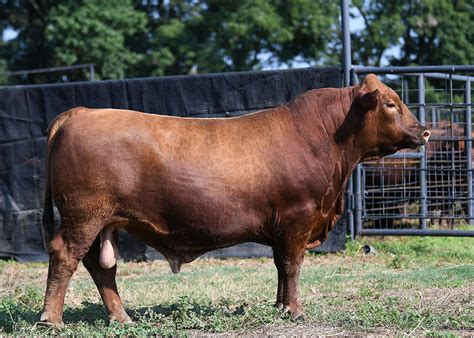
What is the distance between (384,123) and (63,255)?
8.74ft

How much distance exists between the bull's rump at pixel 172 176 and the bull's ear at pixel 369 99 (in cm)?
71

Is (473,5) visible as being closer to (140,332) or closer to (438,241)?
(438,241)

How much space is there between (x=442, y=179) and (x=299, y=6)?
17.4 meters

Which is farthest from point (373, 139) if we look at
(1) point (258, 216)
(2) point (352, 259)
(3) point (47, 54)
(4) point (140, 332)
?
(3) point (47, 54)

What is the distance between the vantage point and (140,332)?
5355 mm

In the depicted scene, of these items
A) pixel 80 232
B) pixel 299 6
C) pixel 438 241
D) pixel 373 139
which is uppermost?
pixel 299 6

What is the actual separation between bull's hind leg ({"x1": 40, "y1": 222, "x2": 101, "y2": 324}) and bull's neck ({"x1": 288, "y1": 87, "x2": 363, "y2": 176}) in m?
1.74

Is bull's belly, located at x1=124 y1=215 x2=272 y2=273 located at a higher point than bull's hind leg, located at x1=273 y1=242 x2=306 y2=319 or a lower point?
higher

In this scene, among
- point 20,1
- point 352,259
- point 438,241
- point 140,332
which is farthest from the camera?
point 20,1

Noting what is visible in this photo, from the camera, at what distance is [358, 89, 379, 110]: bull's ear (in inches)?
239

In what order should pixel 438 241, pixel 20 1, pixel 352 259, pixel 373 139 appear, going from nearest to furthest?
1. pixel 373 139
2. pixel 352 259
3. pixel 438 241
4. pixel 20 1

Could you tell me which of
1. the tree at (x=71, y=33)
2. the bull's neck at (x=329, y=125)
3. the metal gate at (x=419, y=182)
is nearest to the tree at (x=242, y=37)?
the tree at (x=71, y=33)

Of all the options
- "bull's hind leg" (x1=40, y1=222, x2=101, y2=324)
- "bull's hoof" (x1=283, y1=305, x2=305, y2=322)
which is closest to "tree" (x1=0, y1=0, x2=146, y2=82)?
"bull's hind leg" (x1=40, y1=222, x2=101, y2=324)

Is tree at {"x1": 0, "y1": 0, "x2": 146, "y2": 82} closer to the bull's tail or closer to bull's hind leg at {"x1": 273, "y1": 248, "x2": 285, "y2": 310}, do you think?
the bull's tail
